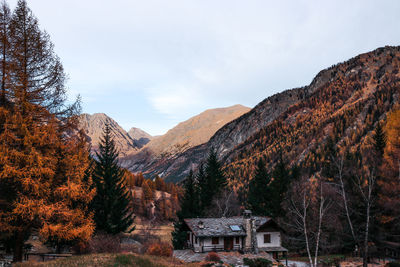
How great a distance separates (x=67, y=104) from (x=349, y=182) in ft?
123

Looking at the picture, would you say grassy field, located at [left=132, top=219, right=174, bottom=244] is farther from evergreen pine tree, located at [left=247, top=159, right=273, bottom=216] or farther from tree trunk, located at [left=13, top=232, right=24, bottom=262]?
tree trunk, located at [left=13, top=232, right=24, bottom=262]

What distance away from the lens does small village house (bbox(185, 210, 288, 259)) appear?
121 ft

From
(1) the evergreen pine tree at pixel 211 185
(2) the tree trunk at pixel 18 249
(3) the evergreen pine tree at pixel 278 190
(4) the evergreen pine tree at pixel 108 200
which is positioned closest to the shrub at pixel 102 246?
(4) the evergreen pine tree at pixel 108 200

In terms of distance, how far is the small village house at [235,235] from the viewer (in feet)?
121

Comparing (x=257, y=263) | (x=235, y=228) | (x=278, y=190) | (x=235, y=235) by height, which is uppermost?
(x=278, y=190)

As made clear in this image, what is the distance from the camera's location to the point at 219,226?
127 feet

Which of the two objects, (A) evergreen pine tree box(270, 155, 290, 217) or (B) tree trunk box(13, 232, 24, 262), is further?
(A) evergreen pine tree box(270, 155, 290, 217)

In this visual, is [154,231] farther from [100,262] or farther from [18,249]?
[18,249]

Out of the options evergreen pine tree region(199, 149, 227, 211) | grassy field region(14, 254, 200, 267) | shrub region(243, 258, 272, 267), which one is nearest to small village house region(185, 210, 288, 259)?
shrub region(243, 258, 272, 267)

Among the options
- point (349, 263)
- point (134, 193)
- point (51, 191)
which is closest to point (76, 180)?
point (51, 191)

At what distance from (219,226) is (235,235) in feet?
8.62

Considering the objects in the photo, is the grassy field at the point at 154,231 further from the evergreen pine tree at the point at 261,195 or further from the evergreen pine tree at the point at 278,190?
the evergreen pine tree at the point at 278,190

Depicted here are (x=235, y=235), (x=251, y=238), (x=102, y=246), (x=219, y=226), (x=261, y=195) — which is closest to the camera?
(x=102, y=246)

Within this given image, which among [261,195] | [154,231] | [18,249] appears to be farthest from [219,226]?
[154,231]
